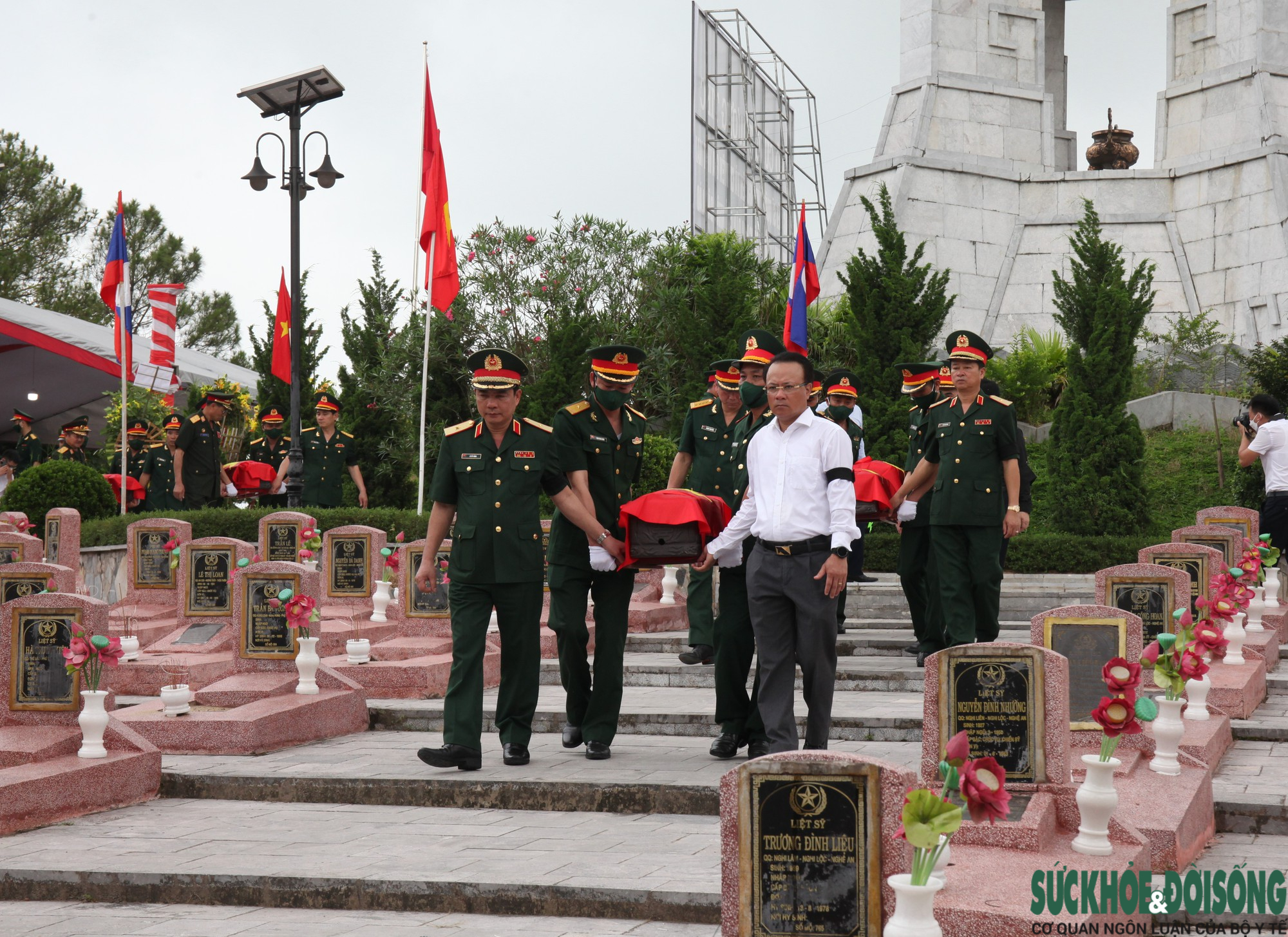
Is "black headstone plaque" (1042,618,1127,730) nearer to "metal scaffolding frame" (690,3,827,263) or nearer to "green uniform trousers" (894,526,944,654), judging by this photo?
"green uniform trousers" (894,526,944,654)

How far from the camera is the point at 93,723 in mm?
6766

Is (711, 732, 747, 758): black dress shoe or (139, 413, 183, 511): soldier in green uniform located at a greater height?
(139, 413, 183, 511): soldier in green uniform

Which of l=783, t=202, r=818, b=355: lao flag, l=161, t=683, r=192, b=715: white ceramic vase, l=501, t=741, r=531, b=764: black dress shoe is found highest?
l=783, t=202, r=818, b=355: lao flag

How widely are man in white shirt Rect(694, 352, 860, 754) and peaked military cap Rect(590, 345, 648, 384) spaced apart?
1337 millimetres

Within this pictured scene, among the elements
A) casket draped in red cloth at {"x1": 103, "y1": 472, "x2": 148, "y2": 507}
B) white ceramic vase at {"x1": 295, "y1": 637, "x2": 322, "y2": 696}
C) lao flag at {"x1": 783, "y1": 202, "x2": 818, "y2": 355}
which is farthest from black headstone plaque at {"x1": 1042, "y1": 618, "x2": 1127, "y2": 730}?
casket draped in red cloth at {"x1": 103, "y1": 472, "x2": 148, "y2": 507}

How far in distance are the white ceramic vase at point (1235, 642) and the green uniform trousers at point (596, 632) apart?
4286 mm

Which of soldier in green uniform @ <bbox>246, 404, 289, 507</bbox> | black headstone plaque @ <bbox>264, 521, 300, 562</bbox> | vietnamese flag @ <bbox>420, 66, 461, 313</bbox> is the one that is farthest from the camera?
soldier in green uniform @ <bbox>246, 404, 289, 507</bbox>

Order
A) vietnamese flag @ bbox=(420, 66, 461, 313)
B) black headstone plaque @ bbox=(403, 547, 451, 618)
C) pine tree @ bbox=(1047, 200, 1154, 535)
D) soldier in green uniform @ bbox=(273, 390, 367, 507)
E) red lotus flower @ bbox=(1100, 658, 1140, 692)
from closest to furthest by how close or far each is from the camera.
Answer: red lotus flower @ bbox=(1100, 658, 1140, 692)
black headstone plaque @ bbox=(403, 547, 451, 618)
soldier in green uniform @ bbox=(273, 390, 367, 507)
pine tree @ bbox=(1047, 200, 1154, 535)
vietnamese flag @ bbox=(420, 66, 461, 313)

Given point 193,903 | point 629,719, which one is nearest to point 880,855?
point 193,903

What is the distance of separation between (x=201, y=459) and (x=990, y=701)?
1326cm

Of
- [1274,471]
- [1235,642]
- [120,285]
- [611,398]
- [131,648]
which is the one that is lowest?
[131,648]

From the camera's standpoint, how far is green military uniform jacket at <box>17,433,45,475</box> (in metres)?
21.5

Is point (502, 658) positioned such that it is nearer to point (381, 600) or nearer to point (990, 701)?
point (990, 701)

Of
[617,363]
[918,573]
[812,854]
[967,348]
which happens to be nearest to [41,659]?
[617,363]
